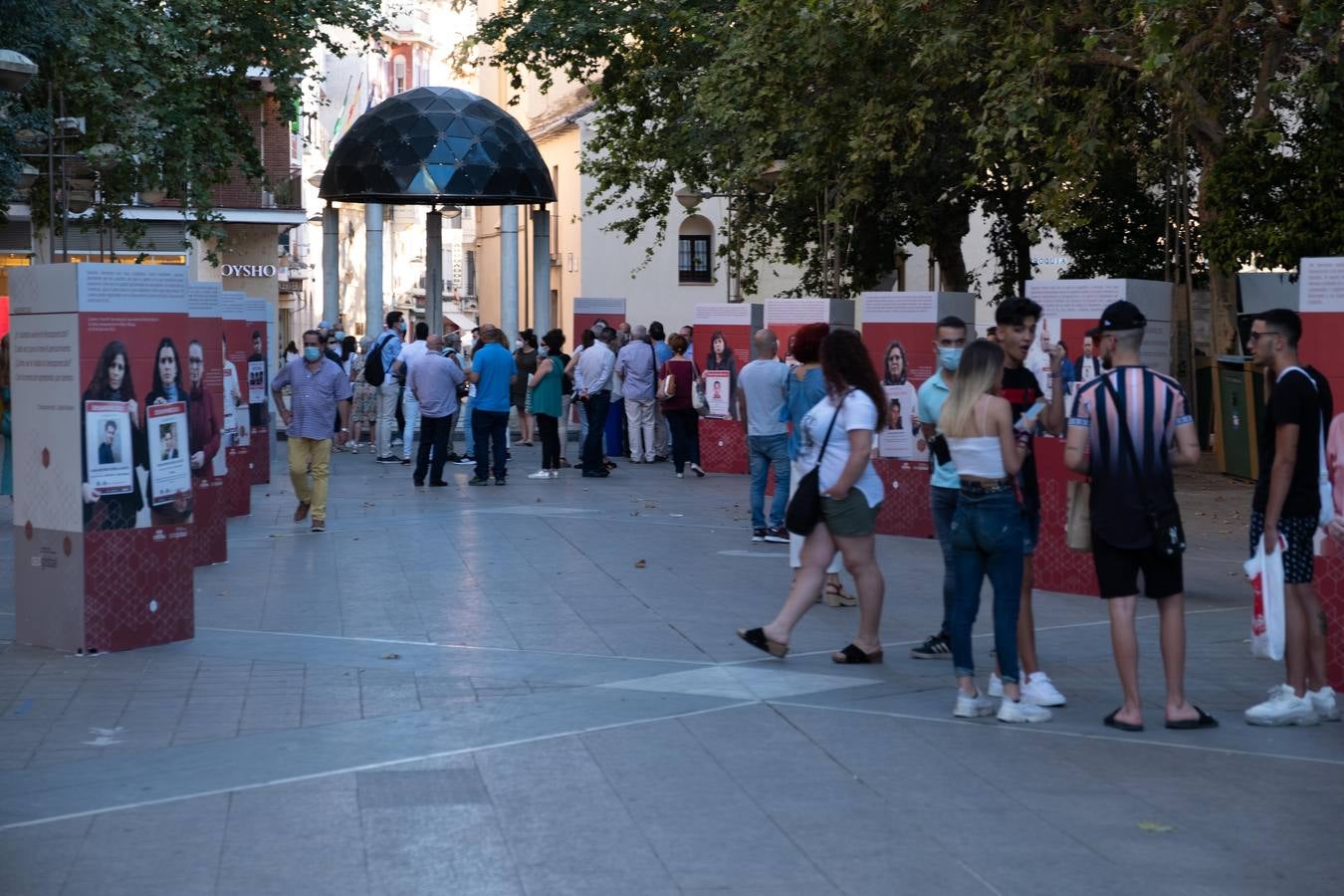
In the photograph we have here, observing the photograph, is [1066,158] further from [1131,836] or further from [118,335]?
[1131,836]

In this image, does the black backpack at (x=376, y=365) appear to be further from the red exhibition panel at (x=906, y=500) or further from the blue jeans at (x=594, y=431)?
the red exhibition panel at (x=906, y=500)

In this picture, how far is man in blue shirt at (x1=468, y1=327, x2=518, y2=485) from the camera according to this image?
832 inches

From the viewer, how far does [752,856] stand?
5.83m

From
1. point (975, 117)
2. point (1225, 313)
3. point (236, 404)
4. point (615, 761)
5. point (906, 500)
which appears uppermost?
point (975, 117)

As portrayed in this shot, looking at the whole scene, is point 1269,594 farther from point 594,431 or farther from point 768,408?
point 594,431

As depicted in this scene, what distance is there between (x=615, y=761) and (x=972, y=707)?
1716 millimetres

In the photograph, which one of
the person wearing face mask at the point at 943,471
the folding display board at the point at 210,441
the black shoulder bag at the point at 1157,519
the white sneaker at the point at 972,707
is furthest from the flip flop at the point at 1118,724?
the folding display board at the point at 210,441

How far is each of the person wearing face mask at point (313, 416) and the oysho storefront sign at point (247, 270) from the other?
1252 inches

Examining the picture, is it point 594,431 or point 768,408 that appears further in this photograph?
point 594,431

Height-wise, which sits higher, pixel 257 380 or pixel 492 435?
pixel 257 380

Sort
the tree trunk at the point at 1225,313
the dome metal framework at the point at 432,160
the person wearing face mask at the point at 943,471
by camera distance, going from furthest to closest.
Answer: the dome metal framework at the point at 432,160, the tree trunk at the point at 1225,313, the person wearing face mask at the point at 943,471

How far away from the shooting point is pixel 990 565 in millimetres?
7961

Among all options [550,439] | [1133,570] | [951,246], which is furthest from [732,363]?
[1133,570]

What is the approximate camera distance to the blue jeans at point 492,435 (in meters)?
21.1
